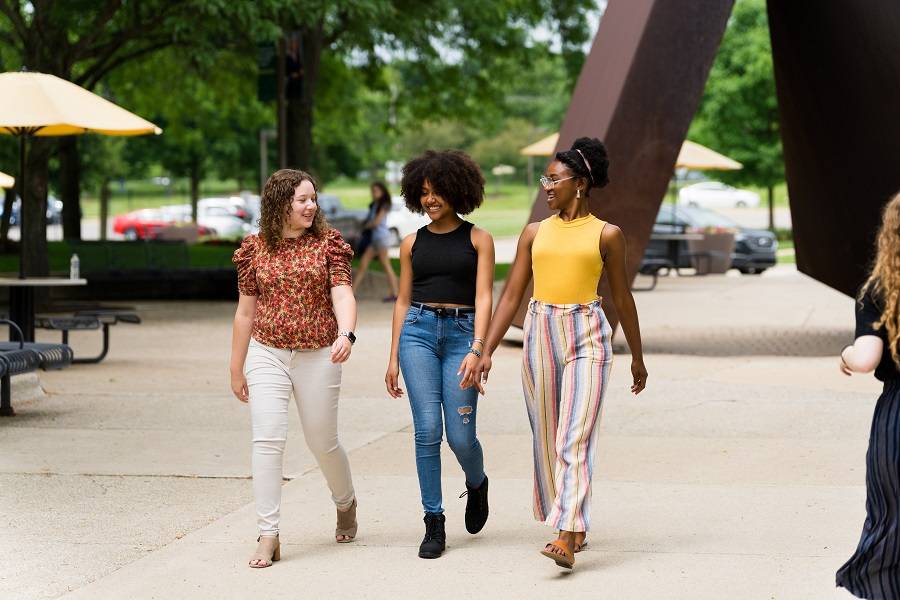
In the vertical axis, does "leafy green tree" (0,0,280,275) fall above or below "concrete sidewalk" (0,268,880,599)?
above

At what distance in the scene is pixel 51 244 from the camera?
2992 centimetres

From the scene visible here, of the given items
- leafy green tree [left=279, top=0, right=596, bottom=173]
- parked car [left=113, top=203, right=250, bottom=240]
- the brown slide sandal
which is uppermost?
leafy green tree [left=279, top=0, right=596, bottom=173]

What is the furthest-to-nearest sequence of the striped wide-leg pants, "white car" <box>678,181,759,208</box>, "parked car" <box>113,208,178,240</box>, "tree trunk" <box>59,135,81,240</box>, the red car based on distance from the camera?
"white car" <box>678,181,759,208</box> → "parked car" <box>113,208,178,240</box> → the red car → "tree trunk" <box>59,135,81,240</box> → the striped wide-leg pants

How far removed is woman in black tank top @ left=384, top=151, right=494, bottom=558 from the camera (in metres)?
6.09

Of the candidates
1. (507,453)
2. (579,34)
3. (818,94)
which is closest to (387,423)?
(507,453)

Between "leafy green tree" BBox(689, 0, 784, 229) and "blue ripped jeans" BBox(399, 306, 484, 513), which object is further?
"leafy green tree" BBox(689, 0, 784, 229)

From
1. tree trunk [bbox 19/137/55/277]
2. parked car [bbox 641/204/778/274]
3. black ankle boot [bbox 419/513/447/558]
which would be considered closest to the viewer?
black ankle boot [bbox 419/513/447/558]

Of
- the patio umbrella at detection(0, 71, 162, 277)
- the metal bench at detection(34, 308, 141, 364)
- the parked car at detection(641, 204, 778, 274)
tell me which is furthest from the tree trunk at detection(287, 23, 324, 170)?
the patio umbrella at detection(0, 71, 162, 277)

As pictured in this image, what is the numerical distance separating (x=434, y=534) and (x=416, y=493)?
1.30m

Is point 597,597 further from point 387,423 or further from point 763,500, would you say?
point 387,423

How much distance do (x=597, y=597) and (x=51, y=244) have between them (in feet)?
85.3

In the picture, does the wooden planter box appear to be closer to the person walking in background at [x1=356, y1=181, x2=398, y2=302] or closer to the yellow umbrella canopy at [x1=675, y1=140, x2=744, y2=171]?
the yellow umbrella canopy at [x1=675, y1=140, x2=744, y2=171]

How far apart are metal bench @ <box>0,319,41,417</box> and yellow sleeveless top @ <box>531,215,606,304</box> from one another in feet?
16.1

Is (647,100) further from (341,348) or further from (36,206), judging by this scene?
(36,206)
